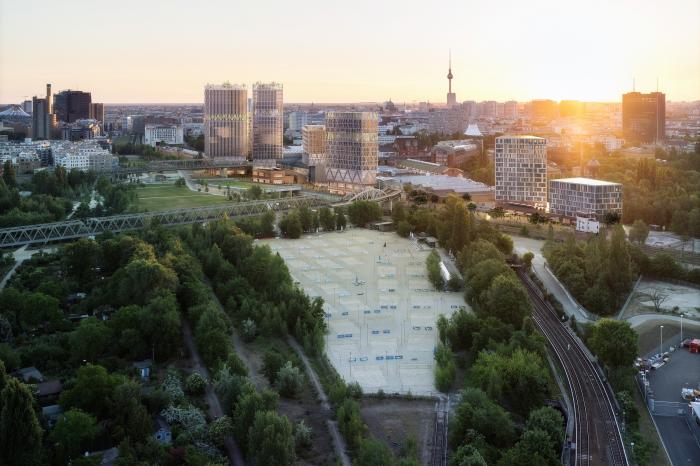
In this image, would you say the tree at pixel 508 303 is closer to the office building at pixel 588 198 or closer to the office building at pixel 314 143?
the office building at pixel 588 198

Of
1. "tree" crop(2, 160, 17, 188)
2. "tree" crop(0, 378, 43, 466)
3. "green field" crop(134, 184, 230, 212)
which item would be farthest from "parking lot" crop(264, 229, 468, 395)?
"tree" crop(2, 160, 17, 188)

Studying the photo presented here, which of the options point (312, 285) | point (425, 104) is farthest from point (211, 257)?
point (425, 104)

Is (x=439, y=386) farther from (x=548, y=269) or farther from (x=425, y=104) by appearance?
(x=425, y=104)

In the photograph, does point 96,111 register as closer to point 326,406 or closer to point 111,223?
point 111,223

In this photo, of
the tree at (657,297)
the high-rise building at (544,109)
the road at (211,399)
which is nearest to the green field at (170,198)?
the road at (211,399)

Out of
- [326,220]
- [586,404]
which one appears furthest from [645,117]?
[586,404]

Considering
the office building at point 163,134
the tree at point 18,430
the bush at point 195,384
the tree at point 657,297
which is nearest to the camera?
the tree at point 18,430
